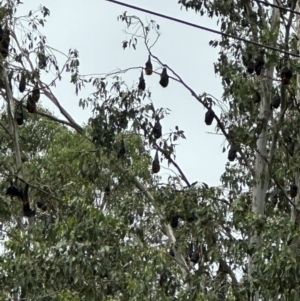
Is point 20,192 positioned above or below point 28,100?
below

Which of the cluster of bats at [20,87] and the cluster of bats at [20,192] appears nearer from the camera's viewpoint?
the cluster of bats at [20,192]

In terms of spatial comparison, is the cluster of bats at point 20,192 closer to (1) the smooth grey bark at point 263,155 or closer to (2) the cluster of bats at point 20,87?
(2) the cluster of bats at point 20,87

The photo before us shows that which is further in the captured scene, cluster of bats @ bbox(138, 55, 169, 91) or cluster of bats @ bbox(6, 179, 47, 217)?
cluster of bats @ bbox(138, 55, 169, 91)

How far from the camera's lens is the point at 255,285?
31.7 ft

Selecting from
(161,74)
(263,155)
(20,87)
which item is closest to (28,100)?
(20,87)

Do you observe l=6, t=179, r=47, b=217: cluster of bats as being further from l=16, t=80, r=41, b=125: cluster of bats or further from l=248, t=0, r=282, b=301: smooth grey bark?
l=248, t=0, r=282, b=301: smooth grey bark

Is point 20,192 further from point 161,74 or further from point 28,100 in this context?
point 161,74

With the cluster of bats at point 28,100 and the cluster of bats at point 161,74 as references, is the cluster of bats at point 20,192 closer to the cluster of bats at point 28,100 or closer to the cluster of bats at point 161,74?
the cluster of bats at point 28,100

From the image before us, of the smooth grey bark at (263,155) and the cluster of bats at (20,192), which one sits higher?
the smooth grey bark at (263,155)

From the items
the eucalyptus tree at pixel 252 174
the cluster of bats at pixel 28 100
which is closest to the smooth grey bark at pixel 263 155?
the eucalyptus tree at pixel 252 174

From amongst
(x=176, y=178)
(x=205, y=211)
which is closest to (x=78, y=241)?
(x=205, y=211)

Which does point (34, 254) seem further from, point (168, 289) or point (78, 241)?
point (168, 289)

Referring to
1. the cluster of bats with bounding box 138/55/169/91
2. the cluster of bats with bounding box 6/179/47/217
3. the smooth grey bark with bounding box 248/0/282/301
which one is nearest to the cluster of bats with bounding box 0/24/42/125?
the cluster of bats with bounding box 6/179/47/217

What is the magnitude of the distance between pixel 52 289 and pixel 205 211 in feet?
6.46
